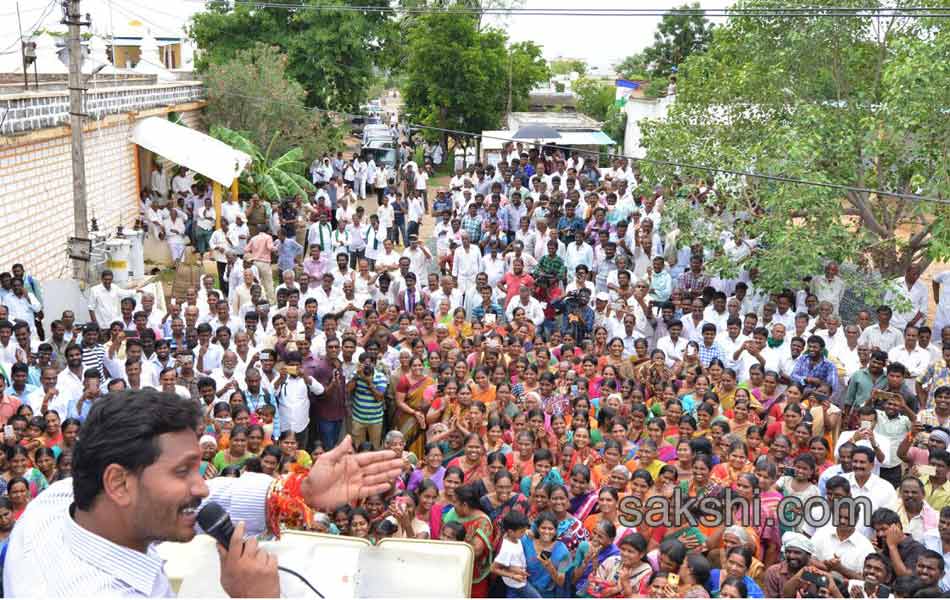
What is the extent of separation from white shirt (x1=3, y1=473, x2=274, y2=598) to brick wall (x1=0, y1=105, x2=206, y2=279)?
10.6m

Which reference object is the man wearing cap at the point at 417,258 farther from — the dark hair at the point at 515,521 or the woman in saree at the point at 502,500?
the dark hair at the point at 515,521

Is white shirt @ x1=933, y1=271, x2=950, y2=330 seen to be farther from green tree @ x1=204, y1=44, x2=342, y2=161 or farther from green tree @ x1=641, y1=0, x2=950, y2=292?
green tree @ x1=204, y1=44, x2=342, y2=161

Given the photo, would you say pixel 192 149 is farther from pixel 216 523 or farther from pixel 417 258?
pixel 216 523

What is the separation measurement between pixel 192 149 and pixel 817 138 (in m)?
9.72

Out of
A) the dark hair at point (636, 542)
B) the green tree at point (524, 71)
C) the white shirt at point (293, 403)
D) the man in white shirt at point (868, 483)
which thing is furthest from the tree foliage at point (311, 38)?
the dark hair at point (636, 542)

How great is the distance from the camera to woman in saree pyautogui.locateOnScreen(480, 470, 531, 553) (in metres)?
6.00

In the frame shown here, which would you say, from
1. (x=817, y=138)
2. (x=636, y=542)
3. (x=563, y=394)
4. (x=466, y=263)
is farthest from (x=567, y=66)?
(x=636, y=542)

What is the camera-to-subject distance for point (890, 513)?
5.85 metres

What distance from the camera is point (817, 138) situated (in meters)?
10.4

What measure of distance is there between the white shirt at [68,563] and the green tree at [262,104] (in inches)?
726

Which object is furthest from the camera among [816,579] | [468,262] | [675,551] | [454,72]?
[454,72]

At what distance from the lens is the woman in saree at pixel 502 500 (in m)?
6.00

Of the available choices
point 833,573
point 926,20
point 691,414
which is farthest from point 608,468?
point 926,20

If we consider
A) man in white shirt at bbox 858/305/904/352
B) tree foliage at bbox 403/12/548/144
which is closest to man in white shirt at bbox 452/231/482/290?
man in white shirt at bbox 858/305/904/352
